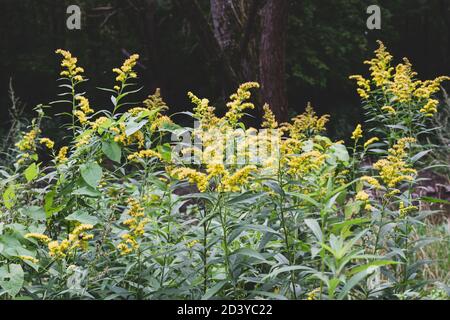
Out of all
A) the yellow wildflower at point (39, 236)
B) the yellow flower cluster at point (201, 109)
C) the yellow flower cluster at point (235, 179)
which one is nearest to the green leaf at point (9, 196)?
the yellow wildflower at point (39, 236)

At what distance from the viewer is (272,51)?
19.7 ft

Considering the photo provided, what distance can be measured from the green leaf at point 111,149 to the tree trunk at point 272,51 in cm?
358

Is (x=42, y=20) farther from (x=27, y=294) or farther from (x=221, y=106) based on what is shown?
(x=27, y=294)

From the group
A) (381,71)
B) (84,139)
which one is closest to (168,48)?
(381,71)

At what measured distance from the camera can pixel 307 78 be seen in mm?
11258

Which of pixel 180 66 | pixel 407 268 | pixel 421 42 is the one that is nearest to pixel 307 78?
pixel 180 66

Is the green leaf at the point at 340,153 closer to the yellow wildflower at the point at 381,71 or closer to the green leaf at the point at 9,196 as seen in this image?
the yellow wildflower at the point at 381,71

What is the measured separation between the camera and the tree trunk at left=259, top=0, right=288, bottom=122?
5.97 metres

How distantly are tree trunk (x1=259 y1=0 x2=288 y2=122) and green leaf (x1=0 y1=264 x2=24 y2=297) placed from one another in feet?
13.1

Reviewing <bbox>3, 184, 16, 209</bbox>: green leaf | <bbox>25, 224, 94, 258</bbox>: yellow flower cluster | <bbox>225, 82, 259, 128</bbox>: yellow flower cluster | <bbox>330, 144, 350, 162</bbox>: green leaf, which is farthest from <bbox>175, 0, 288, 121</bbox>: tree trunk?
<bbox>25, 224, 94, 258</bbox>: yellow flower cluster

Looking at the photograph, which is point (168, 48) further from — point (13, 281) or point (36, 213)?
point (13, 281)

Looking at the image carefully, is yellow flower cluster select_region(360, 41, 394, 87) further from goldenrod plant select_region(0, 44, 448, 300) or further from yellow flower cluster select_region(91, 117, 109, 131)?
yellow flower cluster select_region(91, 117, 109, 131)

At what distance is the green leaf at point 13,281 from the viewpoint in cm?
222

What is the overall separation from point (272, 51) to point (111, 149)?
372cm
